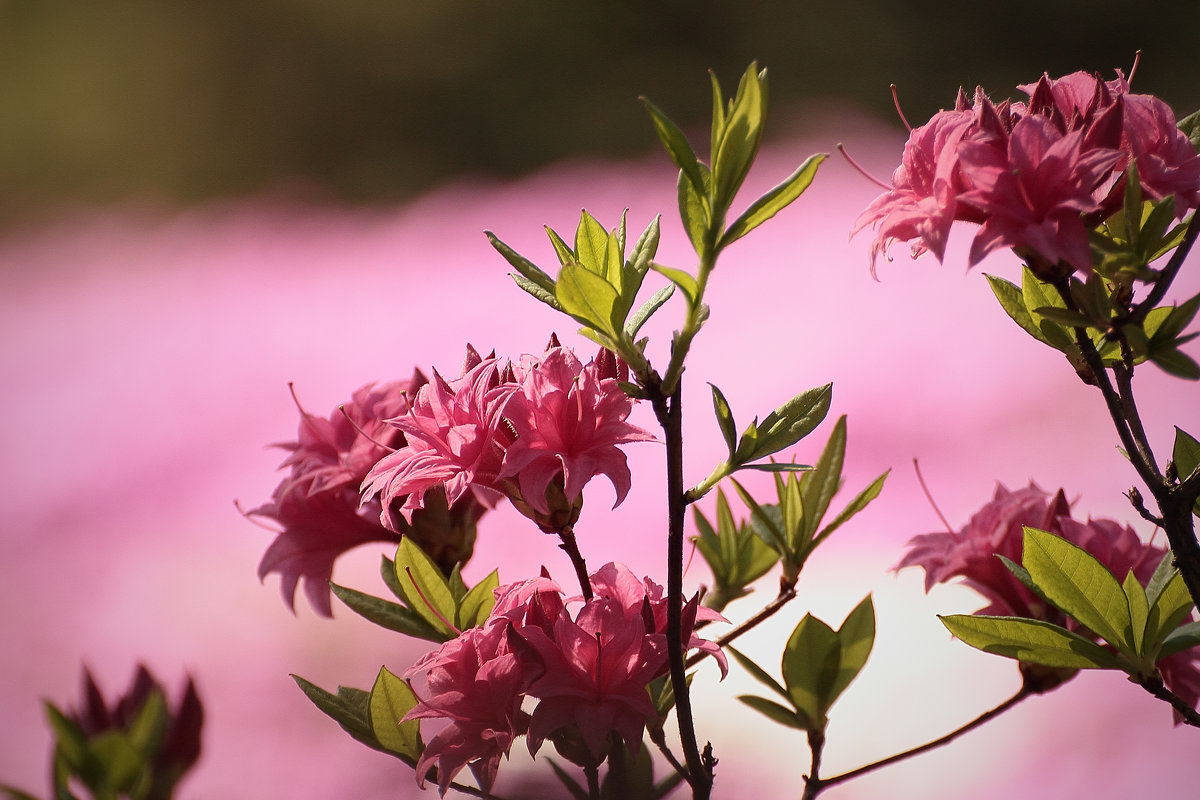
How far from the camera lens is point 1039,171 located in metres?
0.30

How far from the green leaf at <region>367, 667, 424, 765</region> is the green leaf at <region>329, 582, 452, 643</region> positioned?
32mm

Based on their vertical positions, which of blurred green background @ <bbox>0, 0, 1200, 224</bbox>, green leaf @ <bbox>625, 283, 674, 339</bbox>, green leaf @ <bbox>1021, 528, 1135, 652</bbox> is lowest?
green leaf @ <bbox>1021, 528, 1135, 652</bbox>

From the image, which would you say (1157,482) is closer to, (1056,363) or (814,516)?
(814,516)

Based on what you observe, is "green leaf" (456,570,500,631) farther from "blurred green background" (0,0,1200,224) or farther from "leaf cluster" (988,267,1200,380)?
"blurred green background" (0,0,1200,224)

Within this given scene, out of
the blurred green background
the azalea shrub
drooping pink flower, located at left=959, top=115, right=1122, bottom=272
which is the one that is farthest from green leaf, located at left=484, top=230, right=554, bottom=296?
the blurred green background

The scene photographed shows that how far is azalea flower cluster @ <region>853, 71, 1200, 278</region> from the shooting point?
0.96 feet

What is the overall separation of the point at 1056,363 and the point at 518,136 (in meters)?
0.97

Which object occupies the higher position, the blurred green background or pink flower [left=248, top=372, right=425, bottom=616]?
the blurred green background

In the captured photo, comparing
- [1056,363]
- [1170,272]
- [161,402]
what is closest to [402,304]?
[161,402]

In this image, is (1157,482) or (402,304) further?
(402,304)

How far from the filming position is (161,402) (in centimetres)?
152

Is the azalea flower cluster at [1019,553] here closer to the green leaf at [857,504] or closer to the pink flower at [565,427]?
the green leaf at [857,504]

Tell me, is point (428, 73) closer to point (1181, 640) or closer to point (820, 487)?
point (820, 487)

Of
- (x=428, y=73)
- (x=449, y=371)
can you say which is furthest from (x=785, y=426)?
(x=428, y=73)
